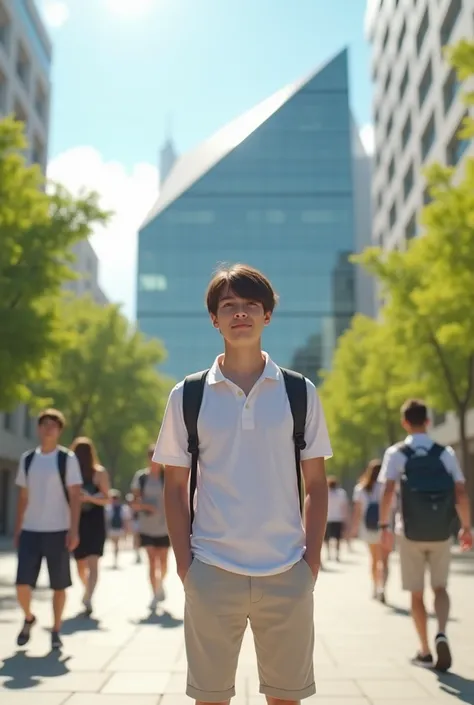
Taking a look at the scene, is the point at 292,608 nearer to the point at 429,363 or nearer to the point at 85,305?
the point at 429,363

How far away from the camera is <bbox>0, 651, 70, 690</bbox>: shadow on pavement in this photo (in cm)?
528

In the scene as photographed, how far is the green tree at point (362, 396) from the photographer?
3353cm

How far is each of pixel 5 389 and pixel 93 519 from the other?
9201 mm

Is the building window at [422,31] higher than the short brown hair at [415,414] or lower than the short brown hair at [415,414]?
higher

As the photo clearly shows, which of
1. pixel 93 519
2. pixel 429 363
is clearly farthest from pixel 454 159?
pixel 93 519

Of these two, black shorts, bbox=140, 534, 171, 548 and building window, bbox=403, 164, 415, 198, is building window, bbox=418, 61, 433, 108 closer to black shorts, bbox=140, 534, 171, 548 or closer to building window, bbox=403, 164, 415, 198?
building window, bbox=403, 164, 415, 198

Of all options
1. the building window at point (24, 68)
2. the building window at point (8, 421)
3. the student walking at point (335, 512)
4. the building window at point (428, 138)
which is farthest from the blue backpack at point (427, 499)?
the building window at point (24, 68)

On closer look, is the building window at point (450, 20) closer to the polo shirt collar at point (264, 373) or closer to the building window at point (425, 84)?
the building window at point (425, 84)

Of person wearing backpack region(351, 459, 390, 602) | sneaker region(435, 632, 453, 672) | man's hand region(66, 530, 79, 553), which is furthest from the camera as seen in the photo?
person wearing backpack region(351, 459, 390, 602)

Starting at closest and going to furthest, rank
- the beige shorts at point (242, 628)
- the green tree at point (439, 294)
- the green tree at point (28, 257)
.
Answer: the beige shorts at point (242, 628) < the green tree at point (439, 294) < the green tree at point (28, 257)

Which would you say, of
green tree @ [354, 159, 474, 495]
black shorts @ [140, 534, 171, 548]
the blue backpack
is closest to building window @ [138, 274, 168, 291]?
green tree @ [354, 159, 474, 495]

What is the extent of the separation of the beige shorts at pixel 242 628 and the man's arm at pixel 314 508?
9cm

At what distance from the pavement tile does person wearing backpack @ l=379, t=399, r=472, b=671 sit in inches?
74.5

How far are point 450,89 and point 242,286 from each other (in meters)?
34.7
